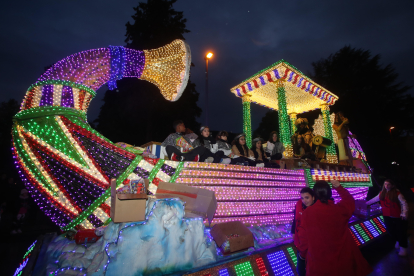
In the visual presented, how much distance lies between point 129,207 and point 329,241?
2.02 m

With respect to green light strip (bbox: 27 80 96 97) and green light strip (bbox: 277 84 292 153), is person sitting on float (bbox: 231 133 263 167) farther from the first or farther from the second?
green light strip (bbox: 27 80 96 97)

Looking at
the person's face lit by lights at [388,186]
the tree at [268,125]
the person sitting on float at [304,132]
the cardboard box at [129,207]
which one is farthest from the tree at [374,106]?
the cardboard box at [129,207]

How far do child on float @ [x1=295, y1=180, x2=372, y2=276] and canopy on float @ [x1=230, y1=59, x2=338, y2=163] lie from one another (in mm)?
5131

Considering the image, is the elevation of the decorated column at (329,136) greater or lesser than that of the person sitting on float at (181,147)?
greater

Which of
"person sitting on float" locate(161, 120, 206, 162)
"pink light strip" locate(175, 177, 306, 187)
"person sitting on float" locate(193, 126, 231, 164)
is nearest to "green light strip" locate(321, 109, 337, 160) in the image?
"pink light strip" locate(175, 177, 306, 187)

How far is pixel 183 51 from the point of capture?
3516mm

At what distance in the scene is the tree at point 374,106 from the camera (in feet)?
58.9

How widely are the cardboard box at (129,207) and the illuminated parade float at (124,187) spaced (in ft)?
0.14

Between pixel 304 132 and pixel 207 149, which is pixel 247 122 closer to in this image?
pixel 304 132

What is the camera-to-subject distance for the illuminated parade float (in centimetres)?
201

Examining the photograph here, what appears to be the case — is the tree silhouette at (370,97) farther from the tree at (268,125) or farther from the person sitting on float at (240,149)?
the person sitting on float at (240,149)

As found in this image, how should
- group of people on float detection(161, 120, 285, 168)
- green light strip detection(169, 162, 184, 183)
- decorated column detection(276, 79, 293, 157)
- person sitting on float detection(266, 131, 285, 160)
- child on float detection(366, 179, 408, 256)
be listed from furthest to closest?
decorated column detection(276, 79, 293, 157)
person sitting on float detection(266, 131, 285, 160)
group of people on float detection(161, 120, 285, 168)
child on float detection(366, 179, 408, 256)
green light strip detection(169, 162, 184, 183)

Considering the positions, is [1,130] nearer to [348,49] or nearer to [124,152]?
[124,152]

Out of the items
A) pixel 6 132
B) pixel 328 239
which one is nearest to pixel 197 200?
pixel 328 239
